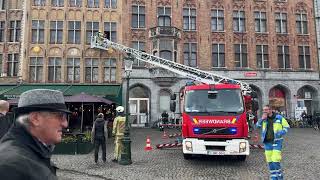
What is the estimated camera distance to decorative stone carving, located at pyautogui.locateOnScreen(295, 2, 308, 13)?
95.1 ft

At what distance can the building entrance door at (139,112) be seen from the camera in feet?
84.9

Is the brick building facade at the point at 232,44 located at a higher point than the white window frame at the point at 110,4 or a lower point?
lower

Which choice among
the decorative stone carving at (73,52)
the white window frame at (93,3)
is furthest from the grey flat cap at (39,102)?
the white window frame at (93,3)

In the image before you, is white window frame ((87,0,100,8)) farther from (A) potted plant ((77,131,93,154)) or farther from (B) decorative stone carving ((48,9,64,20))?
(A) potted plant ((77,131,93,154))

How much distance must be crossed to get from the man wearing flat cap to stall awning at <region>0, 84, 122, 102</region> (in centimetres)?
2158

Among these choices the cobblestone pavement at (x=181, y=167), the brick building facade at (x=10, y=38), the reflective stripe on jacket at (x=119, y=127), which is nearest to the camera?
the cobblestone pavement at (x=181, y=167)

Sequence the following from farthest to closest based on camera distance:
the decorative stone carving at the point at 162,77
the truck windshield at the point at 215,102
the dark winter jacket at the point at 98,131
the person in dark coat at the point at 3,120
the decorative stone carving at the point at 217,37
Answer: the decorative stone carving at the point at 217,37 < the decorative stone carving at the point at 162,77 < the dark winter jacket at the point at 98,131 < the truck windshield at the point at 215,102 < the person in dark coat at the point at 3,120

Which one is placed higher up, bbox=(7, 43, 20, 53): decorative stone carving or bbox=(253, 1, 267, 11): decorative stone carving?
bbox=(253, 1, 267, 11): decorative stone carving

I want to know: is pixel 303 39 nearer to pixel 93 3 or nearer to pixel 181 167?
pixel 93 3

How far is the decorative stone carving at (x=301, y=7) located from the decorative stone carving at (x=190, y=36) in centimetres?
1028

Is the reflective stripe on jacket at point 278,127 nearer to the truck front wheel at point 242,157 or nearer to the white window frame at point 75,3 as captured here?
the truck front wheel at point 242,157

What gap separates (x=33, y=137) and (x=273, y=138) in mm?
6383

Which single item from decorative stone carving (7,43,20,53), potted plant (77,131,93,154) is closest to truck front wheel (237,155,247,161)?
potted plant (77,131,93,154)

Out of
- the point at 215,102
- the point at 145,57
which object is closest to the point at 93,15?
the point at 145,57
